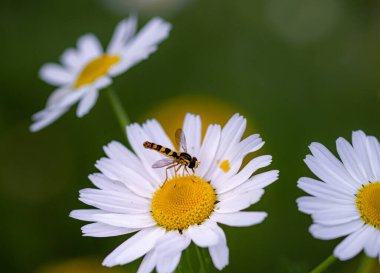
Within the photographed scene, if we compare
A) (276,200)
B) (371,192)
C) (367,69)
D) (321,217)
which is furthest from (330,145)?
(321,217)

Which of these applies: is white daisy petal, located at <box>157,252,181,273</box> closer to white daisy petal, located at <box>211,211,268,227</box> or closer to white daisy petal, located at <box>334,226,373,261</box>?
white daisy petal, located at <box>211,211,268,227</box>

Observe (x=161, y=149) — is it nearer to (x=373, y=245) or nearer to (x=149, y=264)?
(x=149, y=264)

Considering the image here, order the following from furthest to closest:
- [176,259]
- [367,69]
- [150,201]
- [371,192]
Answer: [367,69] → [150,201] → [371,192] → [176,259]

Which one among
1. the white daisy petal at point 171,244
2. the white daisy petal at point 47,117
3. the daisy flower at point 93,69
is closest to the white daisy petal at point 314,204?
the white daisy petal at point 171,244

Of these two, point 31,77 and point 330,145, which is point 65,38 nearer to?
point 31,77

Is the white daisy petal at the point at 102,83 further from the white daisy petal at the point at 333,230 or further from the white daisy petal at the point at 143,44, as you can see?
the white daisy petal at the point at 333,230

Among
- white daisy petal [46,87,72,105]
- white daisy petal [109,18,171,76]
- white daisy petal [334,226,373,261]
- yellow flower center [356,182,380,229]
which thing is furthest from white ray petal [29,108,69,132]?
white daisy petal [334,226,373,261]
